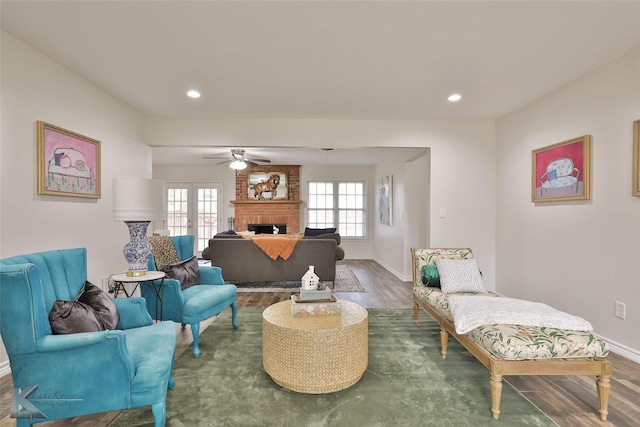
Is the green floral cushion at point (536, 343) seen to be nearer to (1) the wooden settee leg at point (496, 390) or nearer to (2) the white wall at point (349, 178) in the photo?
(1) the wooden settee leg at point (496, 390)

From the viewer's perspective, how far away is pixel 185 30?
2.28 m

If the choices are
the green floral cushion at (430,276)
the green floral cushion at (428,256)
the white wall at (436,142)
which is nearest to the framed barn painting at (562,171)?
the white wall at (436,142)

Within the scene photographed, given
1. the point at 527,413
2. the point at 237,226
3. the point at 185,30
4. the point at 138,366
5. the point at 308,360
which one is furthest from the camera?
the point at 237,226

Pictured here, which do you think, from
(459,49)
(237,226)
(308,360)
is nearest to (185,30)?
(459,49)

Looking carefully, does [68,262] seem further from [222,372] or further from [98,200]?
[98,200]

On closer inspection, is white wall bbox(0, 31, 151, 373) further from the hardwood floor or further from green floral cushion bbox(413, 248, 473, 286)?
green floral cushion bbox(413, 248, 473, 286)

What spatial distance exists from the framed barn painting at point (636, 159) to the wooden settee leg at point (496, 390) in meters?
1.95

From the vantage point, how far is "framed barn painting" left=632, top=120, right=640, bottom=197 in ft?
8.27

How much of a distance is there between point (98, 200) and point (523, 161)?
4.81m

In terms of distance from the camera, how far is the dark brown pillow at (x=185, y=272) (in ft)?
9.73

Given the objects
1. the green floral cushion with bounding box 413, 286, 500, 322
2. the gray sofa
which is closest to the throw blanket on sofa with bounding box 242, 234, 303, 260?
the gray sofa

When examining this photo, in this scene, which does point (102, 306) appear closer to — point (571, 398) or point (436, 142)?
point (571, 398)

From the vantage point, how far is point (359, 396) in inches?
79.9

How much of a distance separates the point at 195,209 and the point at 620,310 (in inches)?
318
